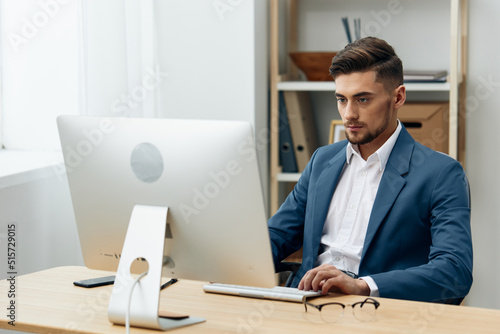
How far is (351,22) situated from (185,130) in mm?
2098

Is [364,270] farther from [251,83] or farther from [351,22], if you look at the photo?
[351,22]

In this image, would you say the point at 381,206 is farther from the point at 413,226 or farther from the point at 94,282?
the point at 94,282

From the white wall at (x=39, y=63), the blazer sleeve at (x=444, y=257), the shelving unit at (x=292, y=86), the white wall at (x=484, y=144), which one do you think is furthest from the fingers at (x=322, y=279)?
the white wall at (x=484, y=144)

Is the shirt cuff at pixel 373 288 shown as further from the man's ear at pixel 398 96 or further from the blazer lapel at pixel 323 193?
the man's ear at pixel 398 96

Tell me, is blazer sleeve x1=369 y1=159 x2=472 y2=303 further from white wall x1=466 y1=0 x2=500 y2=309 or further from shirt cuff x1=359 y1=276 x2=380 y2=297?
white wall x1=466 y1=0 x2=500 y2=309

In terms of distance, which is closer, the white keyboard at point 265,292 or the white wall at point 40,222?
the white keyboard at point 265,292

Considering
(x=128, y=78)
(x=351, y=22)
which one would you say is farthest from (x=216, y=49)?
(x=351, y=22)

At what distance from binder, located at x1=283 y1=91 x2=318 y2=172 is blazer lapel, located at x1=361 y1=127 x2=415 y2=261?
1.31 metres

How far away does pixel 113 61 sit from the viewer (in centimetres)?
246

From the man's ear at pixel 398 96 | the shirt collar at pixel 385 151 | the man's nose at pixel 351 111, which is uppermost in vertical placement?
the man's ear at pixel 398 96

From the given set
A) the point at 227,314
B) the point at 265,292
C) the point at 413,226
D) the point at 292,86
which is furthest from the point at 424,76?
the point at 227,314

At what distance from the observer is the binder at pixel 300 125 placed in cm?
308

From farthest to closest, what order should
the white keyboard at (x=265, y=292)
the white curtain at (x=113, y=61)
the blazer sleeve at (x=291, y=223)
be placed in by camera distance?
1. the white curtain at (x=113, y=61)
2. the blazer sleeve at (x=291, y=223)
3. the white keyboard at (x=265, y=292)

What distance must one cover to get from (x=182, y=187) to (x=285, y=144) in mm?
1837
